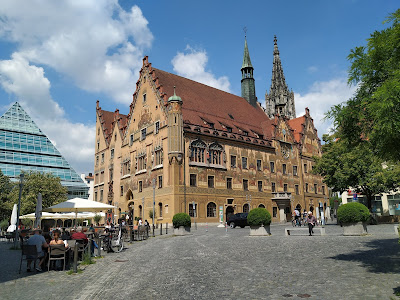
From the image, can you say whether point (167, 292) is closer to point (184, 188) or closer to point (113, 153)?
point (184, 188)

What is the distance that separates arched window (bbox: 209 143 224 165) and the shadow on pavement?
97.4ft

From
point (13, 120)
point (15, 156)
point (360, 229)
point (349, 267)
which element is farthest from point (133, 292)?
point (13, 120)

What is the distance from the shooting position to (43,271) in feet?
37.4

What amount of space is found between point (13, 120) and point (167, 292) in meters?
96.5

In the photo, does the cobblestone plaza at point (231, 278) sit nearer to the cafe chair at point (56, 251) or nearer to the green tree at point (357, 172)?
the cafe chair at point (56, 251)

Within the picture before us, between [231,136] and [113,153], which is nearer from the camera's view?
[231,136]

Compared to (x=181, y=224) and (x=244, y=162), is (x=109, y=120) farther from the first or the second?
Answer: (x=181, y=224)

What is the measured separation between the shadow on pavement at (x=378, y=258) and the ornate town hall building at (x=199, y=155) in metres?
24.1

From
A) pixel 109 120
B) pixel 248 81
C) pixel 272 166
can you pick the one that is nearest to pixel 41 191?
pixel 109 120

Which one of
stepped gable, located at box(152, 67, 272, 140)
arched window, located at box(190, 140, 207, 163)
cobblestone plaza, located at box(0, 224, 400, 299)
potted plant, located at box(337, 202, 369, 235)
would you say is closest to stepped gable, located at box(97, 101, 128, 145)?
stepped gable, located at box(152, 67, 272, 140)

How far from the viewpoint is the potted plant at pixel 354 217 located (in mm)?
18703

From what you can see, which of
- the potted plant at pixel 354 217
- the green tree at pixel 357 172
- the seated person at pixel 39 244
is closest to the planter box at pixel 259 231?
the potted plant at pixel 354 217

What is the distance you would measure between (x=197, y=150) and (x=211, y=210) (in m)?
7.57

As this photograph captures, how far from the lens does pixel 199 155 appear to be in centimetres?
4162
